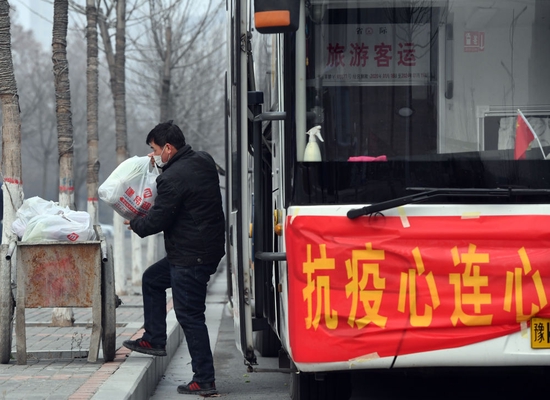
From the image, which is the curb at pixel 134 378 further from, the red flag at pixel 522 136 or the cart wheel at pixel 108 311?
the red flag at pixel 522 136

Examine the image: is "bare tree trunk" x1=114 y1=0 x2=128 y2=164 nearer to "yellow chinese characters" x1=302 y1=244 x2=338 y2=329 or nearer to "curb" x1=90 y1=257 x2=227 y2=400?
"curb" x1=90 y1=257 x2=227 y2=400

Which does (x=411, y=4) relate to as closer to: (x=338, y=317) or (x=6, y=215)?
(x=338, y=317)

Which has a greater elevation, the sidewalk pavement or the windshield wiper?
the windshield wiper

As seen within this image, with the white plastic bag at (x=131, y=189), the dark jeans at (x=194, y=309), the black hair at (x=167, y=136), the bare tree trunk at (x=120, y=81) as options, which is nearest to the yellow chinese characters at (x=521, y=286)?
the dark jeans at (x=194, y=309)

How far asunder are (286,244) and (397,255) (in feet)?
1.92

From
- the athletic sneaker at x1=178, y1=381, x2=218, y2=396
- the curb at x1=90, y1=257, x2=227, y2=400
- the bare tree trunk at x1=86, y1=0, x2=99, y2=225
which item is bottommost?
the athletic sneaker at x1=178, y1=381, x2=218, y2=396

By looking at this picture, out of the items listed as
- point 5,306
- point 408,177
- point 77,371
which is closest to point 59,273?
point 5,306

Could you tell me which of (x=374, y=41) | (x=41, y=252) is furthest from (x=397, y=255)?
(x=41, y=252)

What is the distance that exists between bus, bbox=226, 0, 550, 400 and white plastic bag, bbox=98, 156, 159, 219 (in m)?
1.91

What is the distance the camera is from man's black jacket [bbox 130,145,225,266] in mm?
6977

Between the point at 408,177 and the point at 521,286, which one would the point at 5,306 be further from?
the point at 521,286

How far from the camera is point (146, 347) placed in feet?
25.2

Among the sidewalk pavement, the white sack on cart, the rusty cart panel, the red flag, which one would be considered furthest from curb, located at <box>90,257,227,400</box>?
the red flag

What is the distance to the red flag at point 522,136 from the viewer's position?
5453 millimetres
